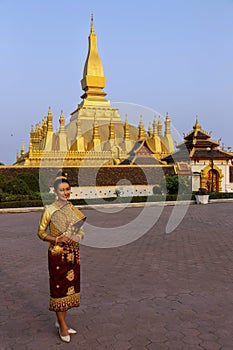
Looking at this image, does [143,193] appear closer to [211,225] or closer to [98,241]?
[211,225]

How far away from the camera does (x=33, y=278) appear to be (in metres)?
6.57

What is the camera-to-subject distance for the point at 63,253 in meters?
3.97

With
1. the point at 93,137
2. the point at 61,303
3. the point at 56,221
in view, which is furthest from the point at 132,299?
the point at 93,137

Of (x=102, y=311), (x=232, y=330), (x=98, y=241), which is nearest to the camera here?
(x=232, y=330)

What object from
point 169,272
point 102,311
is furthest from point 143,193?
point 102,311

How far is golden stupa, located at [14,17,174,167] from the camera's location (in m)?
34.2

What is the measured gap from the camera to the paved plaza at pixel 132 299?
3.99 meters

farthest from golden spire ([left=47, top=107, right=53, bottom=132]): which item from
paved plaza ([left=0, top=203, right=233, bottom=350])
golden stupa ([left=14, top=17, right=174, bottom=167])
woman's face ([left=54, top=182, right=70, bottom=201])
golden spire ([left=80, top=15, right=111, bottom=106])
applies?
woman's face ([left=54, top=182, right=70, bottom=201])

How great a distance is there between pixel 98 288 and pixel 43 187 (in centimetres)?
2099

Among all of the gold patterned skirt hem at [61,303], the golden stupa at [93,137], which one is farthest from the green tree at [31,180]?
the gold patterned skirt hem at [61,303]

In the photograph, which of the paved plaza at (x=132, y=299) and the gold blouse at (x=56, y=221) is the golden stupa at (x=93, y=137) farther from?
the gold blouse at (x=56, y=221)

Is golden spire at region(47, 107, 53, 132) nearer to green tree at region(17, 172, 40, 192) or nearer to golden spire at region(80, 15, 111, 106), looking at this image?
golden spire at region(80, 15, 111, 106)

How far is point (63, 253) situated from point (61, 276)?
9.5 inches

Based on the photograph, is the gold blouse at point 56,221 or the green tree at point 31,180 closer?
the gold blouse at point 56,221
